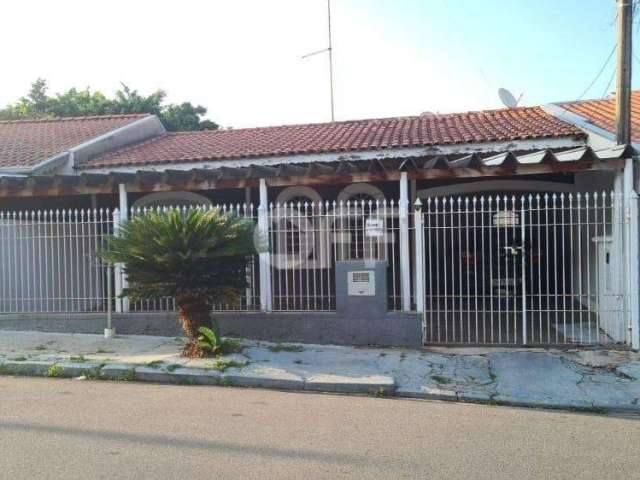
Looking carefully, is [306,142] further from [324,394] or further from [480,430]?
[480,430]

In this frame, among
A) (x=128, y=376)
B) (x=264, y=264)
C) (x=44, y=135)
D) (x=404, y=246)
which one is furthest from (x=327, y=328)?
(x=44, y=135)

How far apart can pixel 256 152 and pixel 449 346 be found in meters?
5.25

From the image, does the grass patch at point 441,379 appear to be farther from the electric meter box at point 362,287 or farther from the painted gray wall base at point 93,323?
the painted gray wall base at point 93,323

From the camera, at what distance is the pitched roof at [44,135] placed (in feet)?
36.6

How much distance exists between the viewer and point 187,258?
6844 millimetres

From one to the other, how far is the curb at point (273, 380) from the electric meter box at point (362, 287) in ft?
5.53

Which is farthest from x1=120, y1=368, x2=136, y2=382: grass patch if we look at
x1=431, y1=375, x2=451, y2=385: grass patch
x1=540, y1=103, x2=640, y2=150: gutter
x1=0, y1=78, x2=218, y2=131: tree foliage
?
x1=0, y1=78, x2=218, y2=131: tree foliage

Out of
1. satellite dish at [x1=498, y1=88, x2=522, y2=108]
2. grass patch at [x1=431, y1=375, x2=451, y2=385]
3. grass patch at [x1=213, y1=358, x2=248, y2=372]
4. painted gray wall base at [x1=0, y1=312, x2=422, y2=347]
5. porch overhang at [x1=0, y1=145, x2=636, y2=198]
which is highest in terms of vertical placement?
satellite dish at [x1=498, y1=88, x2=522, y2=108]

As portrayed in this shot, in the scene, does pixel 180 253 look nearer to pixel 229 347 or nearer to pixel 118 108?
pixel 229 347

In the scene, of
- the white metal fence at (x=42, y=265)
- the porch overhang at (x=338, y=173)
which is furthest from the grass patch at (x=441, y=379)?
the white metal fence at (x=42, y=265)

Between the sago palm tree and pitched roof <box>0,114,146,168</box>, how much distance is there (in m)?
4.83

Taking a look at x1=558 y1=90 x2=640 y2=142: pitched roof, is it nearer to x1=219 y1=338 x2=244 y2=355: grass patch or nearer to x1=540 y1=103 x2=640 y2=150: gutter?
x1=540 y1=103 x2=640 y2=150: gutter

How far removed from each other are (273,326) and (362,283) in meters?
1.48

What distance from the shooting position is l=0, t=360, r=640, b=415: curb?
220 inches
